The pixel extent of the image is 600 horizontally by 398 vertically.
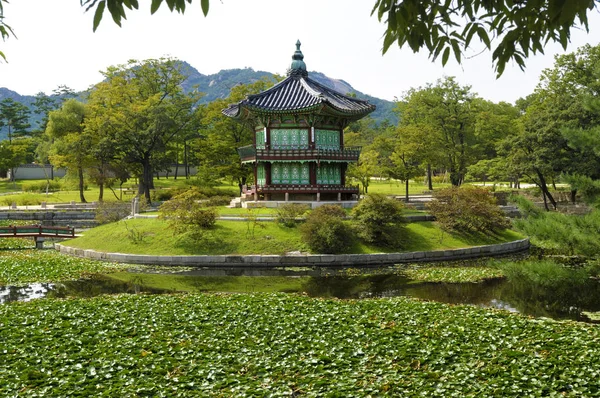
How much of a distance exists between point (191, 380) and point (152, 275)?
14669mm

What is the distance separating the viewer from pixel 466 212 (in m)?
29.5

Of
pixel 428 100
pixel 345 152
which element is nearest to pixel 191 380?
pixel 345 152

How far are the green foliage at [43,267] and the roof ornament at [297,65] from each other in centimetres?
2199

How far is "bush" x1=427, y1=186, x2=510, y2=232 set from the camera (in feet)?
96.9

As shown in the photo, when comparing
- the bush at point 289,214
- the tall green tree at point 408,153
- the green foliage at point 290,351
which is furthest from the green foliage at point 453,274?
the tall green tree at point 408,153

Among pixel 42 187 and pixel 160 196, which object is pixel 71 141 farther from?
pixel 42 187

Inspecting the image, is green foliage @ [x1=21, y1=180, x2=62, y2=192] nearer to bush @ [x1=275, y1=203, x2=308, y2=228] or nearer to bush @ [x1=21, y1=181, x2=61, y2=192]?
bush @ [x1=21, y1=181, x2=61, y2=192]

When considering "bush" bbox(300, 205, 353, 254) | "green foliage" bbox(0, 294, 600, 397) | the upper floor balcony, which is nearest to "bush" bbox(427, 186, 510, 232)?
"bush" bbox(300, 205, 353, 254)

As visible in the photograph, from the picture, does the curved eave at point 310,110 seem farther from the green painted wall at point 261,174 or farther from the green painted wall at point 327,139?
the green painted wall at point 261,174

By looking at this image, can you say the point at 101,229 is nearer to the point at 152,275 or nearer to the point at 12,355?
the point at 152,275

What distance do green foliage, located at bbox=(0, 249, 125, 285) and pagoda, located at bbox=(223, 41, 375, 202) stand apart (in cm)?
1407

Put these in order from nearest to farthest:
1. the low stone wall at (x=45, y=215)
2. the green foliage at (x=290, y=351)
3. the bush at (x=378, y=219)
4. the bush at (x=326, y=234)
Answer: the green foliage at (x=290, y=351)
the bush at (x=326, y=234)
the bush at (x=378, y=219)
the low stone wall at (x=45, y=215)

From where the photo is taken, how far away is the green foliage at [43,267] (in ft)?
67.6

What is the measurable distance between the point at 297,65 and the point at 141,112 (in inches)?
642
